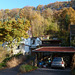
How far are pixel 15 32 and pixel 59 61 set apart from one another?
12.8 metres

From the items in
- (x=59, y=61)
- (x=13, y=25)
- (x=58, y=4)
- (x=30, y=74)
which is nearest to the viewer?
(x=30, y=74)

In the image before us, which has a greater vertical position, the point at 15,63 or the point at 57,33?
the point at 57,33

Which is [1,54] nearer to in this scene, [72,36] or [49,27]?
[72,36]

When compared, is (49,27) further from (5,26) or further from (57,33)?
(5,26)

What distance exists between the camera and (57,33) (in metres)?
50.8

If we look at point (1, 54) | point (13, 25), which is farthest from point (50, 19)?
point (1, 54)

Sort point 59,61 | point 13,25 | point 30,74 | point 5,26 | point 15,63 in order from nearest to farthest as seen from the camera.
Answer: point 30,74, point 59,61, point 15,63, point 5,26, point 13,25

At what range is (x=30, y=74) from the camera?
12.2 m

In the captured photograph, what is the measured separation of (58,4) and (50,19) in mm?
71655

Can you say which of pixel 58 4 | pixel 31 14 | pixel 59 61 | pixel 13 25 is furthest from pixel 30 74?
pixel 58 4

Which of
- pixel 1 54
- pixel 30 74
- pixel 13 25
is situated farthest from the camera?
pixel 13 25

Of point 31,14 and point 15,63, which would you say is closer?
point 15,63

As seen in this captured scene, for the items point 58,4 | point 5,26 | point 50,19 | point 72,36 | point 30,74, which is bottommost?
point 30,74

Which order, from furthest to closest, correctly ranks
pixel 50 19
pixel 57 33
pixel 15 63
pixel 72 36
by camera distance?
pixel 50 19 → pixel 57 33 → pixel 72 36 → pixel 15 63
